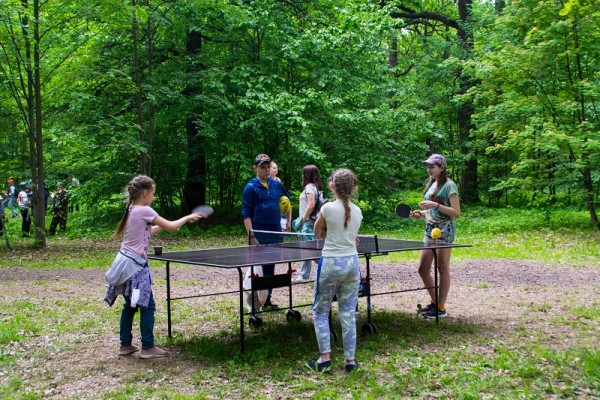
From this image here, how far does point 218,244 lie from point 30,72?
5811mm

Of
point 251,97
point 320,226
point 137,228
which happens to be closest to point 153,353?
point 137,228

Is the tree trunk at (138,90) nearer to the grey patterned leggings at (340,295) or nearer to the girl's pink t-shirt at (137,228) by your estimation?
the girl's pink t-shirt at (137,228)

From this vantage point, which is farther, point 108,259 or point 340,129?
point 340,129

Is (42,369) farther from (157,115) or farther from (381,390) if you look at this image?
Result: (157,115)

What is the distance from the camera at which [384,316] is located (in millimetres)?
7281

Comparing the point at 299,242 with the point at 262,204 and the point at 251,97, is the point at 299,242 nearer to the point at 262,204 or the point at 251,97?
the point at 262,204

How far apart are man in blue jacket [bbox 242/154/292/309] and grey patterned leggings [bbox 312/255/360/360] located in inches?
86.6

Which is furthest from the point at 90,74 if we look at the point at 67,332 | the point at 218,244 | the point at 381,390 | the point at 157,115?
the point at 381,390

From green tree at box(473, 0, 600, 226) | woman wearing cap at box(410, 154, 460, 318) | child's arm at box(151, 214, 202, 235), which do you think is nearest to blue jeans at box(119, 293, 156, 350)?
child's arm at box(151, 214, 202, 235)

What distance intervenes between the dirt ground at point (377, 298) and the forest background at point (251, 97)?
4792 mm

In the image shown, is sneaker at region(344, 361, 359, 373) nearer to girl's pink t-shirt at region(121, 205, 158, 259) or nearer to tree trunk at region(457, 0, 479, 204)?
girl's pink t-shirt at region(121, 205, 158, 259)

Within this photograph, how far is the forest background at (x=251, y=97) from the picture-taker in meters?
14.3

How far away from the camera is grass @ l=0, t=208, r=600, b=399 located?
4.75 metres

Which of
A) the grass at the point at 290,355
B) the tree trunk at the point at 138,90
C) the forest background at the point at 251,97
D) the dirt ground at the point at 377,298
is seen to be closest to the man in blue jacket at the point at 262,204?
the grass at the point at 290,355
